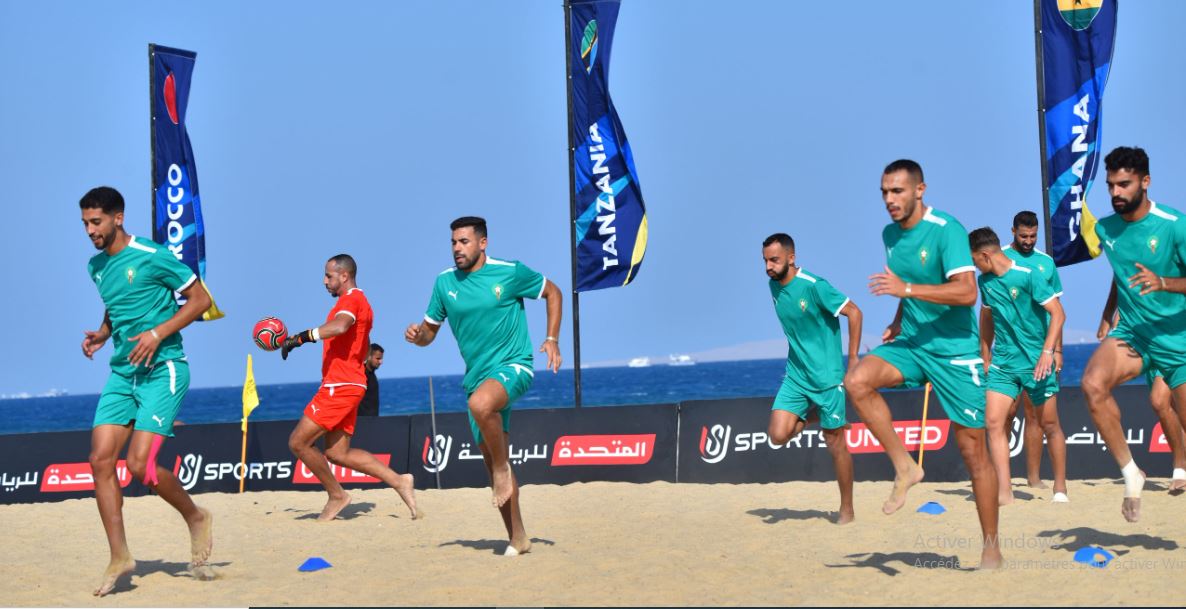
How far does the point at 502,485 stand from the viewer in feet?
24.8

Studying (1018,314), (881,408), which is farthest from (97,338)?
(1018,314)

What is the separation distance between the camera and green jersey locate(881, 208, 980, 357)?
6.64 metres

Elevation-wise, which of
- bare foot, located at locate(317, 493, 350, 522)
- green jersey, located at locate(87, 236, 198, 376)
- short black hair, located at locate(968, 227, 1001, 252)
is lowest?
bare foot, located at locate(317, 493, 350, 522)

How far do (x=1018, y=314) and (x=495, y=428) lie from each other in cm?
411

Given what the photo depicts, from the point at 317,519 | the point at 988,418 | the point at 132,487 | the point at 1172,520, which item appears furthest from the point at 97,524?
the point at 1172,520

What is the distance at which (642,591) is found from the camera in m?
6.39

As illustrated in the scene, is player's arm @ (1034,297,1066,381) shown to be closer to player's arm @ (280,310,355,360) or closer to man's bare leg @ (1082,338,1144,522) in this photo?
man's bare leg @ (1082,338,1144,522)

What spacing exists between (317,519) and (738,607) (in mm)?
5664

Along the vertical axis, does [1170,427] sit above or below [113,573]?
above

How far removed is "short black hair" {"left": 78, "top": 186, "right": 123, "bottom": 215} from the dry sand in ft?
6.80

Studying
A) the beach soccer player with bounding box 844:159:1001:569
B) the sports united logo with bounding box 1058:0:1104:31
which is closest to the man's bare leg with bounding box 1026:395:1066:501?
the beach soccer player with bounding box 844:159:1001:569

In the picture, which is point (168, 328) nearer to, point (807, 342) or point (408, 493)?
point (408, 493)

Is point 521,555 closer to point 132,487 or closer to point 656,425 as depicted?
point 656,425

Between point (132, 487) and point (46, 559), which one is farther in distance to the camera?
point (132, 487)
